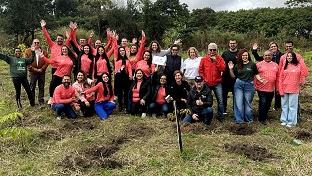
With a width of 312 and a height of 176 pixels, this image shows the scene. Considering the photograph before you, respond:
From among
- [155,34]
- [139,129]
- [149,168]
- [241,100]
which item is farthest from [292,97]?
[155,34]

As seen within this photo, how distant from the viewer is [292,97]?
633 cm

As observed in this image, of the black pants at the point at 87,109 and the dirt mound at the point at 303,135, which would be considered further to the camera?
the black pants at the point at 87,109

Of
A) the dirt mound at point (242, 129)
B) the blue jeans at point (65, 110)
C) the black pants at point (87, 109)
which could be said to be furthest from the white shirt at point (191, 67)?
the blue jeans at point (65, 110)

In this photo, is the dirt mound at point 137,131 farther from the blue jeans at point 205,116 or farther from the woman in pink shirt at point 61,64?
the woman in pink shirt at point 61,64

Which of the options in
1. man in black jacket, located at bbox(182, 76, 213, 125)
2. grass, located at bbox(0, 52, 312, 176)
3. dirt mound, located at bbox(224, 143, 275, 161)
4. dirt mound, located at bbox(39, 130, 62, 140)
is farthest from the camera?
man in black jacket, located at bbox(182, 76, 213, 125)

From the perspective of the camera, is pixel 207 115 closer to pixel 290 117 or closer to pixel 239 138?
pixel 239 138

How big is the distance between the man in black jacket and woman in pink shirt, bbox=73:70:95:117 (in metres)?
2.41

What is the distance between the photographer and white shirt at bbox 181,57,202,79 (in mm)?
6973

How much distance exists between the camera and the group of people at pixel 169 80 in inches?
253

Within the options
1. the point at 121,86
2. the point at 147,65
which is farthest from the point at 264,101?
the point at 121,86

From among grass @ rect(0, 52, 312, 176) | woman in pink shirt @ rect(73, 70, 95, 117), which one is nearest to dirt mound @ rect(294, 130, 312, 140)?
grass @ rect(0, 52, 312, 176)

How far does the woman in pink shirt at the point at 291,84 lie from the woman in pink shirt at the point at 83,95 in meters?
4.35

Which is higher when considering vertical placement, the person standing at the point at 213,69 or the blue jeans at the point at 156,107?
the person standing at the point at 213,69

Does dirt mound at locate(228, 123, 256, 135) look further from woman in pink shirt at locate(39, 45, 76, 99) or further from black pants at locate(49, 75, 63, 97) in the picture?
black pants at locate(49, 75, 63, 97)
